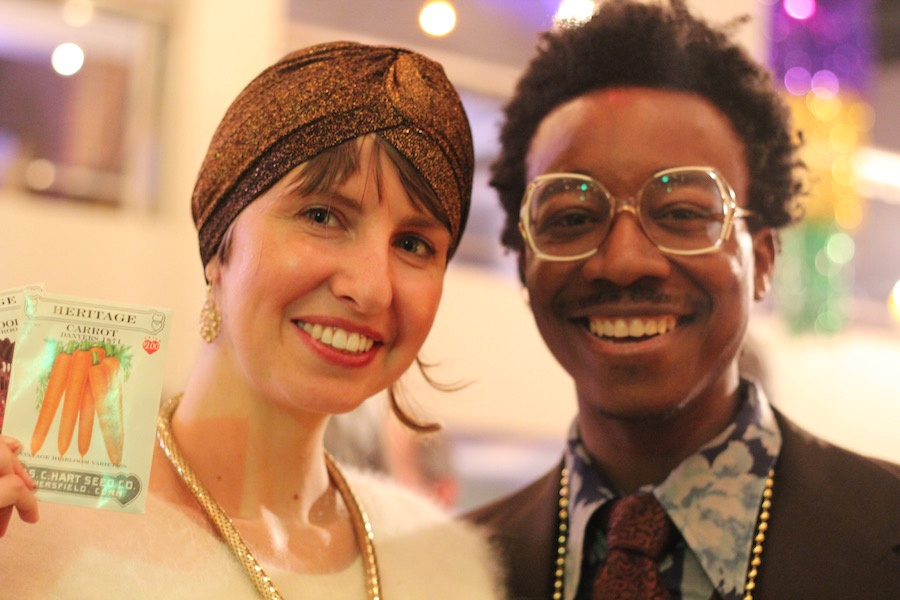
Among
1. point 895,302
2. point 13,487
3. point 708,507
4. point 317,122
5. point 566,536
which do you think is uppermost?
point 317,122

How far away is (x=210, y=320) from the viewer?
50.6 inches

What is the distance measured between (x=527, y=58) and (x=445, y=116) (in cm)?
42

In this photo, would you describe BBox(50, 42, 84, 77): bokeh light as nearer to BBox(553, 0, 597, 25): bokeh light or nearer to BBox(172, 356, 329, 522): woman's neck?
BBox(172, 356, 329, 522): woman's neck

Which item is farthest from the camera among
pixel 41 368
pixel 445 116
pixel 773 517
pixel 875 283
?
pixel 875 283

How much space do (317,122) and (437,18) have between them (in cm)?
45

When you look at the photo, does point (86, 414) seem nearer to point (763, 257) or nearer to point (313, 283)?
point (313, 283)

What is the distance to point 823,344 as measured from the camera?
2.60 meters

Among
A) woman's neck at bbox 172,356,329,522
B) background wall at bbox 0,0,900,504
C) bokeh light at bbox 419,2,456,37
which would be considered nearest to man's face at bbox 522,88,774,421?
background wall at bbox 0,0,900,504

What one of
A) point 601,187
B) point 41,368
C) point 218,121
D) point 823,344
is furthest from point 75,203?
point 823,344

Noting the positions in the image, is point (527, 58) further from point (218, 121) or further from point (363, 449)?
point (363, 449)

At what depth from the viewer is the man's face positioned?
1557 mm

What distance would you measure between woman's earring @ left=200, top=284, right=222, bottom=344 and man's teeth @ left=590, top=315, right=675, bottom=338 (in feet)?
1.95

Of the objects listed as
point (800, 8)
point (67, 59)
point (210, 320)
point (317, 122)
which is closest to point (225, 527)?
point (210, 320)

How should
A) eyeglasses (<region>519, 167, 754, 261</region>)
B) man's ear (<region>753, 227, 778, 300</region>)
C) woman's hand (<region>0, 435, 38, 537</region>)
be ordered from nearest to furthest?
woman's hand (<region>0, 435, 38, 537</region>) → eyeglasses (<region>519, 167, 754, 261</region>) → man's ear (<region>753, 227, 778, 300</region>)
